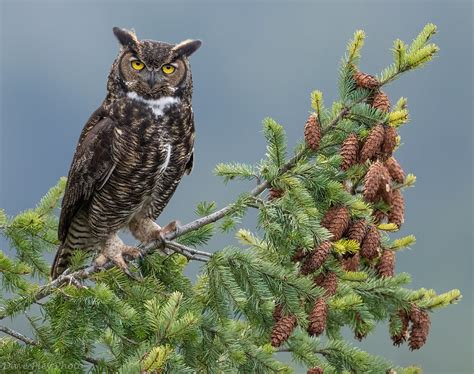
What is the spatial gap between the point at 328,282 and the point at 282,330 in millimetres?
273

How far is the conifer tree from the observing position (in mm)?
2439

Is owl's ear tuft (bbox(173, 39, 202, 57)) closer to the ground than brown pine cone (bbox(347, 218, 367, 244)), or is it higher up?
higher up

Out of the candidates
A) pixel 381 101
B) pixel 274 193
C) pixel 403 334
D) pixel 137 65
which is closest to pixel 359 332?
pixel 403 334

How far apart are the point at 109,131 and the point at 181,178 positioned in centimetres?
48

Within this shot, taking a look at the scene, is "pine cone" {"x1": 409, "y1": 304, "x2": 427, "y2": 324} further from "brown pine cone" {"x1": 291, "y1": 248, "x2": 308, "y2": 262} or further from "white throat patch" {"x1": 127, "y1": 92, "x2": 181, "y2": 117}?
"white throat patch" {"x1": 127, "y1": 92, "x2": 181, "y2": 117}

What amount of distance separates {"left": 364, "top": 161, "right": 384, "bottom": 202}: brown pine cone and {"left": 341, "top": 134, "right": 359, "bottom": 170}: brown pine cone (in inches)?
3.3

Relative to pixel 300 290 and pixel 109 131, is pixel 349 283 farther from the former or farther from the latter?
pixel 109 131

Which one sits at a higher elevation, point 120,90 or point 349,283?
point 120,90

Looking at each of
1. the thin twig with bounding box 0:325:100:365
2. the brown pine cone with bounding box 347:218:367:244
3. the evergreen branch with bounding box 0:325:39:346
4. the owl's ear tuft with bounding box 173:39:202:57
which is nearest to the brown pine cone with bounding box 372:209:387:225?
the brown pine cone with bounding box 347:218:367:244

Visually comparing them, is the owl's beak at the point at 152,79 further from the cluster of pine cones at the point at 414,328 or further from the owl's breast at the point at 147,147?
the cluster of pine cones at the point at 414,328

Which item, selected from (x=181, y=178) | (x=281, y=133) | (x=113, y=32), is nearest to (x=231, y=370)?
(x=281, y=133)

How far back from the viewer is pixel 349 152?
8.09 feet

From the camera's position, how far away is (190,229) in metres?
2.96

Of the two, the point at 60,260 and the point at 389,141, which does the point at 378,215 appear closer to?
the point at 389,141
